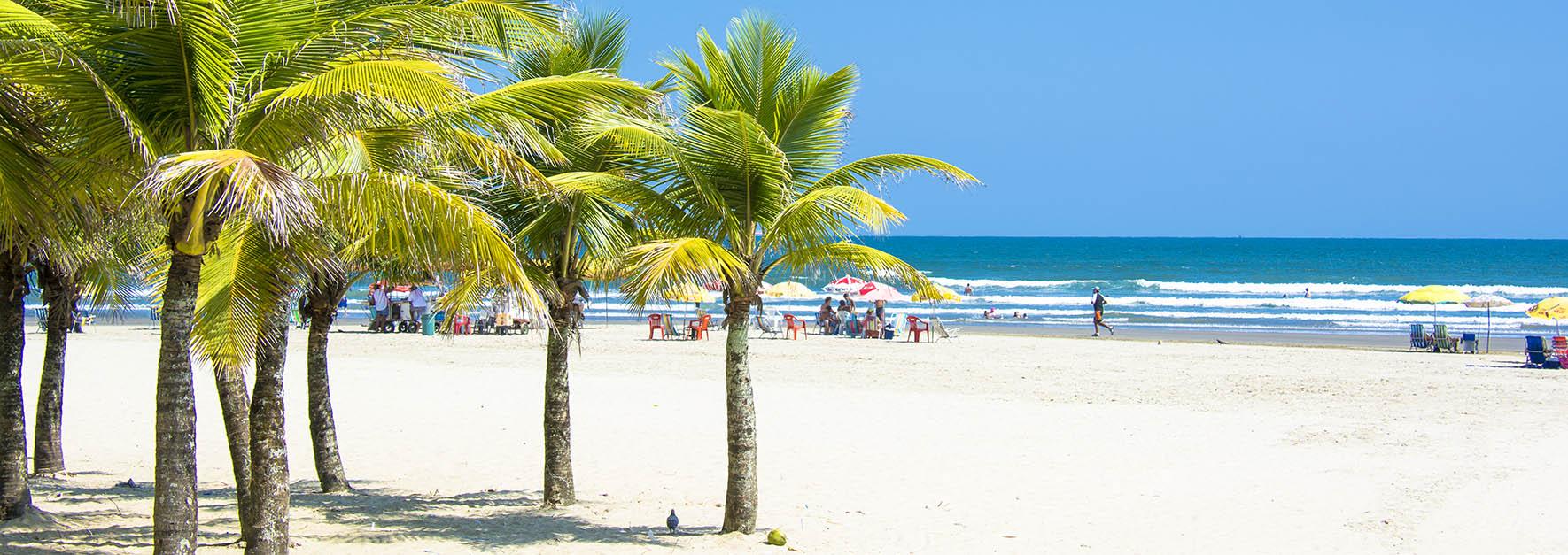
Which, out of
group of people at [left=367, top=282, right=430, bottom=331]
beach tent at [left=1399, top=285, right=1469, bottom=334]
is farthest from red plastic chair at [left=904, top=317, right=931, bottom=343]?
group of people at [left=367, top=282, right=430, bottom=331]

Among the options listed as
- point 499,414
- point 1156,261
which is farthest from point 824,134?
point 1156,261

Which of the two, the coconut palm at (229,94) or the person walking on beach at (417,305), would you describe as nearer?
the coconut palm at (229,94)

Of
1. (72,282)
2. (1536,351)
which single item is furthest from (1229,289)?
(72,282)

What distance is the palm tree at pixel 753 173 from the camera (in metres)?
7.24

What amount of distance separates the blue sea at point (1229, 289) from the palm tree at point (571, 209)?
393 mm

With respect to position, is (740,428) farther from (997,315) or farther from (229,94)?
(997,315)

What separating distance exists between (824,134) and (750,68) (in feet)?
2.16

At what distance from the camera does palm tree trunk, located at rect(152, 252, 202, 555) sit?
5.25 meters

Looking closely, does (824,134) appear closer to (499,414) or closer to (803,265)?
(803,265)

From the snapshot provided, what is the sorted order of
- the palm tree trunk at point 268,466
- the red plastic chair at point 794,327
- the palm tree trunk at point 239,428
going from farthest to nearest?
the red plastic chair at point 794,327, the palm tree trunk at point 268,466, the palm tree trunk at point 239,428

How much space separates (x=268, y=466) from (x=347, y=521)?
2008mm

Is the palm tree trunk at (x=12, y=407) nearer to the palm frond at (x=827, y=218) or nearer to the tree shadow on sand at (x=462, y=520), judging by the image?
the tree shadow on sand at (x=462, y=520)

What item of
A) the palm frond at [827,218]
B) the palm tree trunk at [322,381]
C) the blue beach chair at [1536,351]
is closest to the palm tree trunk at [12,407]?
the palm tree trunk at [322,381]

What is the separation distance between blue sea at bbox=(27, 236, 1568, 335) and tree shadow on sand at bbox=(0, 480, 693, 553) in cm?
159
